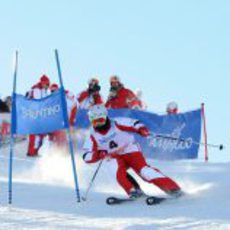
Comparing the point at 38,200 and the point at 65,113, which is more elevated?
the point at 65,113

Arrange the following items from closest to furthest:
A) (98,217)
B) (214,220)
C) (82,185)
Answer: (214,220) < (98,217) < (82,185)

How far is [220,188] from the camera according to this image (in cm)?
1122

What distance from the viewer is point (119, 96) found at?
18.0 meters

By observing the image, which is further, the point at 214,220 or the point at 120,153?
the point at 120,153

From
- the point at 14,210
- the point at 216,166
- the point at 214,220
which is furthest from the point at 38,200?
the point at 216,166

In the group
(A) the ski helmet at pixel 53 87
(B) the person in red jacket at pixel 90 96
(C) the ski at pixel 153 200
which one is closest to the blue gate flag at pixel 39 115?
(C) the ski at pixel 153 200

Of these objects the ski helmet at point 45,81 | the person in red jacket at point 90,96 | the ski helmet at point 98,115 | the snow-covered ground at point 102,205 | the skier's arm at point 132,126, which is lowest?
the snow-covered ground at point 102,205

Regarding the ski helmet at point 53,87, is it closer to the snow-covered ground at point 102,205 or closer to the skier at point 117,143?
the snow-covered ground at point 102,205

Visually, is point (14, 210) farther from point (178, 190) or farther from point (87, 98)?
point (87, 98)

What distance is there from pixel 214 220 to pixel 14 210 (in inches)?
120

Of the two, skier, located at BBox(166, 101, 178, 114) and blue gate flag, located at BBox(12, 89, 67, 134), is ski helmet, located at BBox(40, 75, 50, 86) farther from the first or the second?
blue gate flag, located at BBox(12, 89, 67, 134)

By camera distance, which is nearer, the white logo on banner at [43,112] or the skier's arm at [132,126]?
the skier's arm at [132,126]

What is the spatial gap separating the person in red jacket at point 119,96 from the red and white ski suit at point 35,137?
1.48 metres

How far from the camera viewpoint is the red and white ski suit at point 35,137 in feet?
58.4
